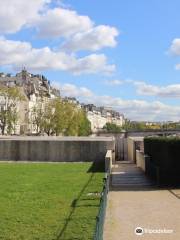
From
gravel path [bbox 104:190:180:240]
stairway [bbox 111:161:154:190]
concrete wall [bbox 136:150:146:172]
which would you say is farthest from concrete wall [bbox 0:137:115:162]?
gravel path [bbox 104:190:180:240]

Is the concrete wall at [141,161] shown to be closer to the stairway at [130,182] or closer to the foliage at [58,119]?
the stairway at [130,182]

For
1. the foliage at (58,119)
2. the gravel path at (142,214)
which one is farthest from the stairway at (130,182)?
the foliage at (58,119)

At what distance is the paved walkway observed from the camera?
35.4 feet

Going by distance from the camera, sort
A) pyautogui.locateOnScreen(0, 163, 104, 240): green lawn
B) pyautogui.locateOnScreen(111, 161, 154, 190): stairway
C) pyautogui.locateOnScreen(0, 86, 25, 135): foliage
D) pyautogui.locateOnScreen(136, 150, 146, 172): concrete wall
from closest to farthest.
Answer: pyautogui.locateOnScreen(0, 163, 104, 240): green lawn → pyautogui.locateOnScreen(111, 161, 154, 190): stairway → pyautogui.locateOnScreen(136, 150, 146, 172): concrete wall → pyautogui.locateOnScreen(0, 86, 25, 135): foliage

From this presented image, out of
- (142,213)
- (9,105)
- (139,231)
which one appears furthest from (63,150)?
(9,105)

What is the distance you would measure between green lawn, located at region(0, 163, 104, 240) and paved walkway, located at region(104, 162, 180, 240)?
48 cm


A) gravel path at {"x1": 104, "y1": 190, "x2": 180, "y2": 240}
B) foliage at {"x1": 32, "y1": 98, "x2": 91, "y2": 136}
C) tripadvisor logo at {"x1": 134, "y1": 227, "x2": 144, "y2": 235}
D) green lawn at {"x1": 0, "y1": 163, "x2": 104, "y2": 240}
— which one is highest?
foliage at {"x1": 32, "y1": 98, "x2": 91, "y2": 136}

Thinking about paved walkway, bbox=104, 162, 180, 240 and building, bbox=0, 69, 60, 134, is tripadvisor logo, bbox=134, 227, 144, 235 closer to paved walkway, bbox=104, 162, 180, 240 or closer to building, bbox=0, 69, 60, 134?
paved walkway, bbox=104, 162, 180, 240

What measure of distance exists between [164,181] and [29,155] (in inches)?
669

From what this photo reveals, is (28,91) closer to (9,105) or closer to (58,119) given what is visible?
(58,119)

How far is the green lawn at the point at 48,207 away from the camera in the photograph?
10789mm

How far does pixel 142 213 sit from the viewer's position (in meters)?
13.5

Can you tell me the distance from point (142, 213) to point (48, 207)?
8.04 feet

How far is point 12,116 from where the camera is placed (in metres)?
91.1
